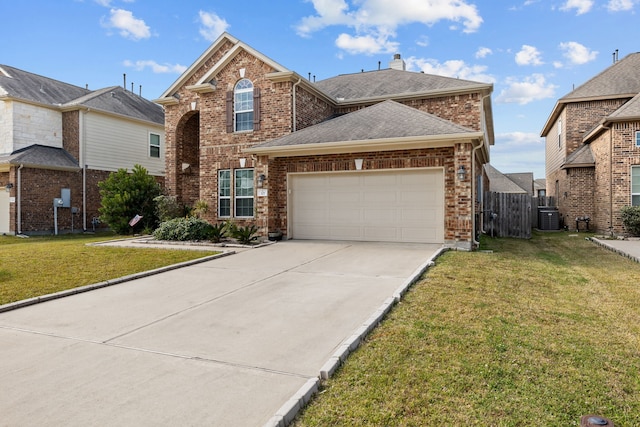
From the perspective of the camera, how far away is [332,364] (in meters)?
3.50

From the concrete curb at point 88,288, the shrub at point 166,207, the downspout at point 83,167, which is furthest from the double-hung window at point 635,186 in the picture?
the downspout at point 83,167

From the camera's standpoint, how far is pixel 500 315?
497 centimetres

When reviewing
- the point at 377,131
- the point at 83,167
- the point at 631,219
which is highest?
the point at 377,131

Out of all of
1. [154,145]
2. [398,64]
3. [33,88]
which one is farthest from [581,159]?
[33,88]

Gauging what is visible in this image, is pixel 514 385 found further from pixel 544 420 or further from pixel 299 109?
pixel 299 109

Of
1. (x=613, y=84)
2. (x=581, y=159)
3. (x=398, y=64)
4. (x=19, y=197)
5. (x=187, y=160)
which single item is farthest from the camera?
(x=398, y=64)

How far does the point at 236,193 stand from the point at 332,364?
1224 cm

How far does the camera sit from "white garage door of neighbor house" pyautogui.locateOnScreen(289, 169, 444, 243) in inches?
456

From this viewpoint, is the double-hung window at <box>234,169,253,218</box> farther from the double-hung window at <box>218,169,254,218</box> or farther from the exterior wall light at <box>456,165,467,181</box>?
the exterior wall light at <box>456,165,467,181</box>

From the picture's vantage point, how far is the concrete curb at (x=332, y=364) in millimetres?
2742

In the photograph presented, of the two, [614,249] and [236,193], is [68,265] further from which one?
[614,249]

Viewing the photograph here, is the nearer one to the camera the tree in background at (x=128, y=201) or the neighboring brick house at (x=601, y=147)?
the neighboring brick house at (x=601, y=147)

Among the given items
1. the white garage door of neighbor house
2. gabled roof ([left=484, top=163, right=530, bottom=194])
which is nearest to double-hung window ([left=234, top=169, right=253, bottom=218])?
the white garage door of neighbor house

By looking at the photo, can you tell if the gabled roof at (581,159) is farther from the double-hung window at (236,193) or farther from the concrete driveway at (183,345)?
the concrete driveway at (183,345)
